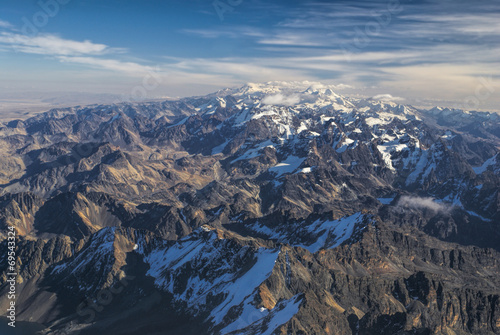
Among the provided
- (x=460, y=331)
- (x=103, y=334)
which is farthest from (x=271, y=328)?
(x=460, y=331)

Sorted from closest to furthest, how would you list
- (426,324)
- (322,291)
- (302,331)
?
(302,331) → (426,324) → (322,291)

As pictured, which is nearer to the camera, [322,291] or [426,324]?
[426,324]

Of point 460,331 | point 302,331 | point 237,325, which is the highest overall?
point 302,331

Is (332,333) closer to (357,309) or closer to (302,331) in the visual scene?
(302,331)

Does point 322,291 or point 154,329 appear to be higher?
point 322,291

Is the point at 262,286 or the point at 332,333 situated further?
the point at 262,286

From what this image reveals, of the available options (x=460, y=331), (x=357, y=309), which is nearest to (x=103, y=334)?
(x=357, y=309)

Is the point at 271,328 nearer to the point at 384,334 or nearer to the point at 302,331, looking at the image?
the point at 302,331

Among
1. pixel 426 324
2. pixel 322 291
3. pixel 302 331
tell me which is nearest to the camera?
pixel 302 331

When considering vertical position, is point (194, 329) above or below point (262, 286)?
below
